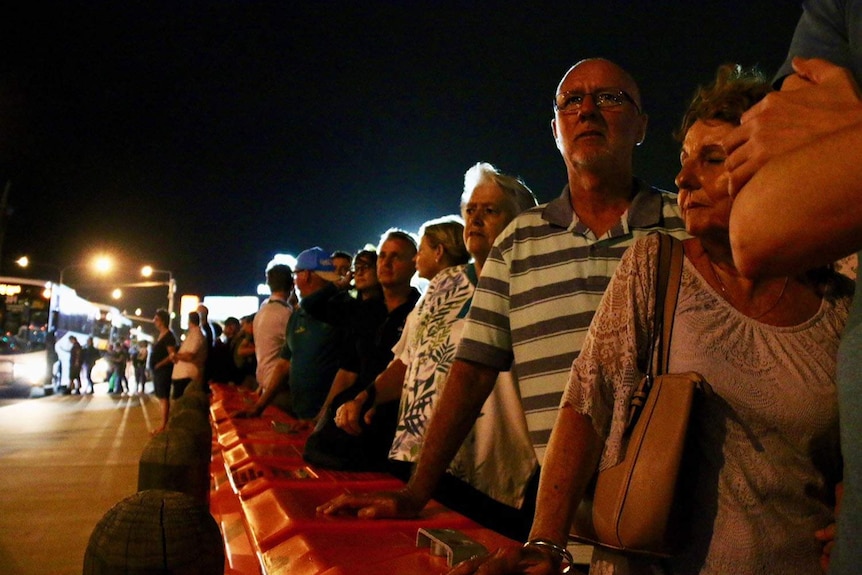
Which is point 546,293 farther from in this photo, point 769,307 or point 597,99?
point 769,307

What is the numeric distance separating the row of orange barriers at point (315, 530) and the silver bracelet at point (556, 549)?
14 centimetres

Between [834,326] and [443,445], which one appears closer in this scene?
[834,326]

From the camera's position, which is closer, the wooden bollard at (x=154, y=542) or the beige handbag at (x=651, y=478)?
the beige handbag at (x=651, y=478)

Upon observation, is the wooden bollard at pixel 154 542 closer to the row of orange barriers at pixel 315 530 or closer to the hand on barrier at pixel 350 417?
the row of orange barriers at pixel 315 530

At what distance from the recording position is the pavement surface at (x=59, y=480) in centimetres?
510

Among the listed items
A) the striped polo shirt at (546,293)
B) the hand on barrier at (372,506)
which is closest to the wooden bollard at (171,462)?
the hand on barrier at (372,506)

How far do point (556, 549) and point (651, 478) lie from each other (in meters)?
0.32

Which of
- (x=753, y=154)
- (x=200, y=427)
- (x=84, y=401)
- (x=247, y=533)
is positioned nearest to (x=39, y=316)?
(x=84, y=401)

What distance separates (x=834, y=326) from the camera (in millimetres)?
1506

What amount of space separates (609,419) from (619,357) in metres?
0.14

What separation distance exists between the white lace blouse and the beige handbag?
0.05 meters

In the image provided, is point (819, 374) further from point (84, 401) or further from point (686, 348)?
point (84, 401)

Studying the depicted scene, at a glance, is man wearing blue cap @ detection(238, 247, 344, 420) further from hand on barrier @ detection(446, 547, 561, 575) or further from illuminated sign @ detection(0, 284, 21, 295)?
illuminated sign @ detection(0, 284, 21, 295)

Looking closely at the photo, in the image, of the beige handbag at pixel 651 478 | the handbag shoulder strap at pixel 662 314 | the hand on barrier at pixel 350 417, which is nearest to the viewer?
the beige handbag at pixel 651 478
